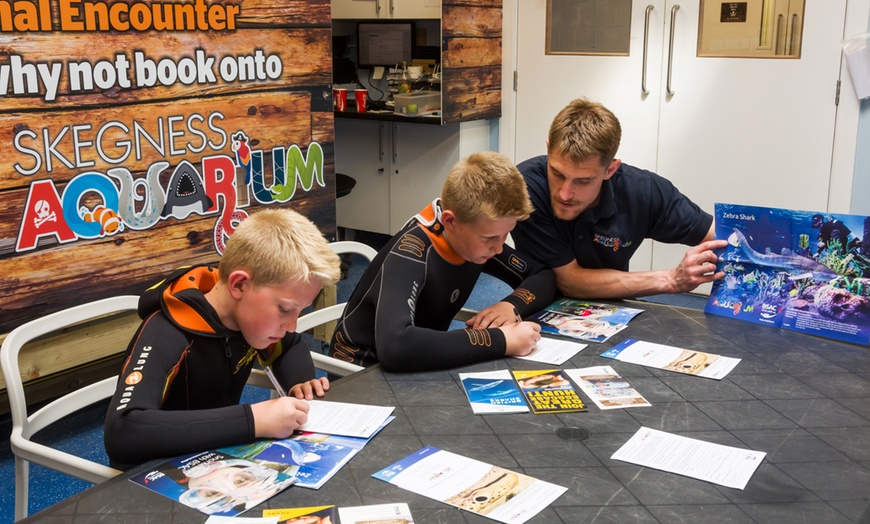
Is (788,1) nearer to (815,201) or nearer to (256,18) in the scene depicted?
(815,201)

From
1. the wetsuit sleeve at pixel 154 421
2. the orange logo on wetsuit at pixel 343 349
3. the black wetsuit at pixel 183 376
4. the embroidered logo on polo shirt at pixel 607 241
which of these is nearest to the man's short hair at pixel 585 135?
the embroidered logo on polo shirt at pixel 607 241

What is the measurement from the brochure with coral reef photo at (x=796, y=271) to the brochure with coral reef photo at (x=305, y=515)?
1.31m

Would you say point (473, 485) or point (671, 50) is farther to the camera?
point (671, 50)

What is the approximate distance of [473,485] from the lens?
1313mm

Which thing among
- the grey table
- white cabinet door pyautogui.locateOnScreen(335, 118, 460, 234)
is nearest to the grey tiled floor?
the grey table

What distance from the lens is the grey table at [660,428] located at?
4.09 ft

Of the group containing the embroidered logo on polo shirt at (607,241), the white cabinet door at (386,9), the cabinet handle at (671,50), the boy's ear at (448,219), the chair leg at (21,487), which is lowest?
the chair leg at (21,487)

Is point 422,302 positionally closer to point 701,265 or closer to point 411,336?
point 411,336

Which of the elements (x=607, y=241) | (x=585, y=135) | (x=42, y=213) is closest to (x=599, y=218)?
(x=607, y=241)

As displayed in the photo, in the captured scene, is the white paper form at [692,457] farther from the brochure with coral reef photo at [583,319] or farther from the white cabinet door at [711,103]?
the white cabinet door at [711,103]

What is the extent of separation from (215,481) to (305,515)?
0.18 metres

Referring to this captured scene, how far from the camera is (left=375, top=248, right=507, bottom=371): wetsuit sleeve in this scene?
5.76 ft

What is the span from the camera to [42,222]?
8.32 ft

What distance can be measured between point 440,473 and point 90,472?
25.6 inches
